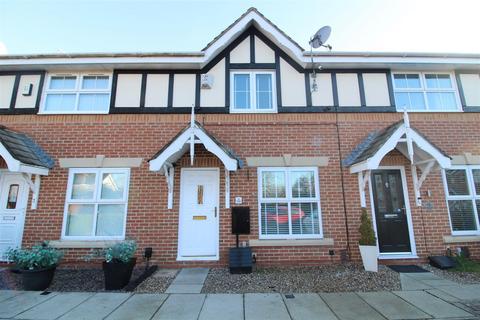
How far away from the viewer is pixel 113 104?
708 centimetres

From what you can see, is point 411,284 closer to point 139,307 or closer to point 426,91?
point 139,307

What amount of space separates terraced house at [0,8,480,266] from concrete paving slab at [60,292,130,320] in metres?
1.76

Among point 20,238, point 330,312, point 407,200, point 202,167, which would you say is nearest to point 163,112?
point 202,167

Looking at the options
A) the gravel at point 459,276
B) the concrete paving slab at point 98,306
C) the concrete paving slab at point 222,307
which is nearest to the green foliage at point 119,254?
the concrete paving slab at point 98,306

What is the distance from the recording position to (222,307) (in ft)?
13.6

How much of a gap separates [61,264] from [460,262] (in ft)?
32.7

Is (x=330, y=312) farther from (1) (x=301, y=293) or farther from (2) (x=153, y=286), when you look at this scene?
(2) (x=153, y=286)

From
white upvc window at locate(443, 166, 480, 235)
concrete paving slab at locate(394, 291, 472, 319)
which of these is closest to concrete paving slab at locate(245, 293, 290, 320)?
concrete paving slab at locate(394, 291, 472, 319)

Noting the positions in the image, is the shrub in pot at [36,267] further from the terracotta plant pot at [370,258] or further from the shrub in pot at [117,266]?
the terracotta plant pot at [370,258]

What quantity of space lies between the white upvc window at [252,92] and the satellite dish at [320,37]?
1460 mm

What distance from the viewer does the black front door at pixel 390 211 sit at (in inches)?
259

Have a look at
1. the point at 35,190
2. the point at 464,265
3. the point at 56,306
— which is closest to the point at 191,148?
the point at 56,306

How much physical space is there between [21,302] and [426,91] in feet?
36.1

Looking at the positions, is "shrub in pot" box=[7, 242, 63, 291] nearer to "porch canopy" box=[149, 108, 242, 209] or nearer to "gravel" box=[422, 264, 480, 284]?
"porch canopy" box=[149, 108, 242, 209]
